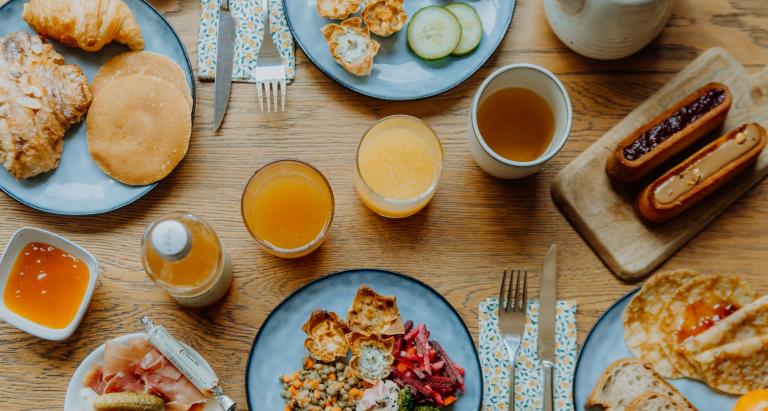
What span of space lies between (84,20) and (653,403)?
1603mm

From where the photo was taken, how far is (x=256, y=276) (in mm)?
1705

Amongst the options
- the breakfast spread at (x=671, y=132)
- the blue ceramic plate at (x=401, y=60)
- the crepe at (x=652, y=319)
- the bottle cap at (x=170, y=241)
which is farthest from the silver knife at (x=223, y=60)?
the crepe at (x=652, y=319)

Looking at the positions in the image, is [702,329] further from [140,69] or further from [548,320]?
[140,69]

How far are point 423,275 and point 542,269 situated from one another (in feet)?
0.96

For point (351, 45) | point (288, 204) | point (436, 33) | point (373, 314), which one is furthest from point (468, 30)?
point (373, 314)

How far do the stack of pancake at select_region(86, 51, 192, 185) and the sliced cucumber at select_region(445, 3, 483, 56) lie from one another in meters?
0.68

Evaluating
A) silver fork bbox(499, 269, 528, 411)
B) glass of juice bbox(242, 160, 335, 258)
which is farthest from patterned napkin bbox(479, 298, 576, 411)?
glass of juice bbox(242, 160, 335, 258)

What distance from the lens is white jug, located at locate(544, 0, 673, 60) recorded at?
152 cm

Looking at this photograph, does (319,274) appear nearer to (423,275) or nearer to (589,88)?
(423,275)

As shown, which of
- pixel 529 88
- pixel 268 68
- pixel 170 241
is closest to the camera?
pixel 170 241

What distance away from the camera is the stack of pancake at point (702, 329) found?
1620 mm

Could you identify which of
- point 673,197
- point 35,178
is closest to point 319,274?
point 35,178

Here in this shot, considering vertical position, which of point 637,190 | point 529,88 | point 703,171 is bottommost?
point 637,190

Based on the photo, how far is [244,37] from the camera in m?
1.76
